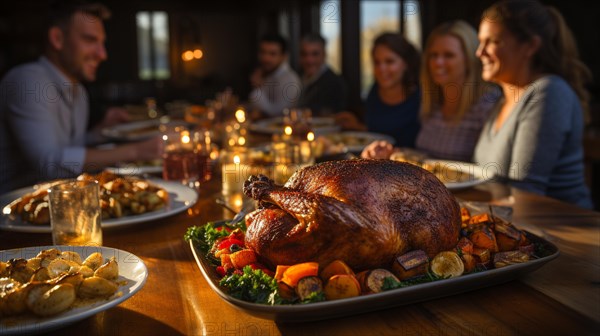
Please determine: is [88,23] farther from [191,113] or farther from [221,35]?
[221,35]

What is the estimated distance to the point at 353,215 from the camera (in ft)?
4.09

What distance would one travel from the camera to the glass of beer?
1716 millimetres

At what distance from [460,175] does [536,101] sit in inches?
30.9

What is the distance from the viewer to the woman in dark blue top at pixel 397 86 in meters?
5.30

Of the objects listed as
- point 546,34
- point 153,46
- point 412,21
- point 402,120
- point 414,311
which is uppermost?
point 153,46

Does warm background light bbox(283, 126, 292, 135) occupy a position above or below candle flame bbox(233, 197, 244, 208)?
above

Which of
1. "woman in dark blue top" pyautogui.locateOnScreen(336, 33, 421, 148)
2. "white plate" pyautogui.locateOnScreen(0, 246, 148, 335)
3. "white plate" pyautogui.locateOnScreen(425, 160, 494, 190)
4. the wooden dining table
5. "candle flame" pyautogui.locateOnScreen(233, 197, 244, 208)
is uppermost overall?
"woman in dark blue top" pyautogui.locateOnScreen(336, 33, 421, 148)

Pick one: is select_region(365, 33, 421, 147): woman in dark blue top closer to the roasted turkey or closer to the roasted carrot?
the roasted turkey

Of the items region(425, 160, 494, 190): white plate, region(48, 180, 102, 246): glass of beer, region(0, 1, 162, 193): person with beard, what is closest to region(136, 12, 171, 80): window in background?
region(0, 1, 162, 193): person with beard

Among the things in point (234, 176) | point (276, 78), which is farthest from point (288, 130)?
Answer: point (276, 78)

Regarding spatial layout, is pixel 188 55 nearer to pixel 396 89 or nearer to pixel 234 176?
pixel 396 89

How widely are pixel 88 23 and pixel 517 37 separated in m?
3.02

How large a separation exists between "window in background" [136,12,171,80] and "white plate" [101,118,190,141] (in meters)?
11.5

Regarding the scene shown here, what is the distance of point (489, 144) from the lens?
3.29 meters
